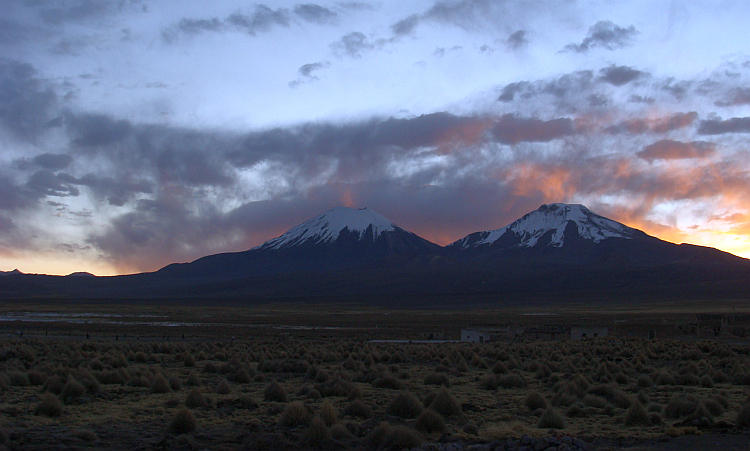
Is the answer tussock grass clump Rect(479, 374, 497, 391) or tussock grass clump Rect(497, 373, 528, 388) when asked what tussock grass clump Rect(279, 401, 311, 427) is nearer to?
tussock grass clump Rect(479, 374, 497, 391)

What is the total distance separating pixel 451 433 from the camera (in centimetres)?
1240

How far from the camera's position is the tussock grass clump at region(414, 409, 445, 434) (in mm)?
12562

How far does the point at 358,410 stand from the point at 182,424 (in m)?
3.81

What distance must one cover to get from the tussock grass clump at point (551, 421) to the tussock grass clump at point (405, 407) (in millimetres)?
2602

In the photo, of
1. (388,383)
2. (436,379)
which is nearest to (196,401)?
(388,383)

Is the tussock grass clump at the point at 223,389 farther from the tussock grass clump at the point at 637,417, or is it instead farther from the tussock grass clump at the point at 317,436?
the tussock grass clump at the point at 637,417

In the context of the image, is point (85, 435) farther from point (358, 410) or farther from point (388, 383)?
point (388, 383)

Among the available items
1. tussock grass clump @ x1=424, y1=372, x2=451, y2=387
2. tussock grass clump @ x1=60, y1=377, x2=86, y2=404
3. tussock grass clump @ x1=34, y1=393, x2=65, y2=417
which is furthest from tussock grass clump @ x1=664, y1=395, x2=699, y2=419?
tussock grass clump @ x1=60, y1=377, x2=86, y2=404

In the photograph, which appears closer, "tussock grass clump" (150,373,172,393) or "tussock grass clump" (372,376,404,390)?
"tussock grass clump" (150,373,172,393)

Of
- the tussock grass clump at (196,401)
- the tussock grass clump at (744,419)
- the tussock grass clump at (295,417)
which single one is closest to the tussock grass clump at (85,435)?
the tussock grass clump at (196,401)

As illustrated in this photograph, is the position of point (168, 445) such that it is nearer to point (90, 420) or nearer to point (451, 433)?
point (90, 420)

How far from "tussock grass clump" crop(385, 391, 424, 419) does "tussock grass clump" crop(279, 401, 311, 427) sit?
2045mm

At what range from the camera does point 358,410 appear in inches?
560

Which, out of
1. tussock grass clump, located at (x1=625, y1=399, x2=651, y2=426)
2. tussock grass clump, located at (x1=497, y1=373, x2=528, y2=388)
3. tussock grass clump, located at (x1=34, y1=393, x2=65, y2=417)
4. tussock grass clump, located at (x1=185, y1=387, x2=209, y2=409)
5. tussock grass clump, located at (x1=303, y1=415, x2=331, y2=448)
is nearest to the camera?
tussock grass clump, located at (x1=303, y1=415, x2=331, y2=448)
